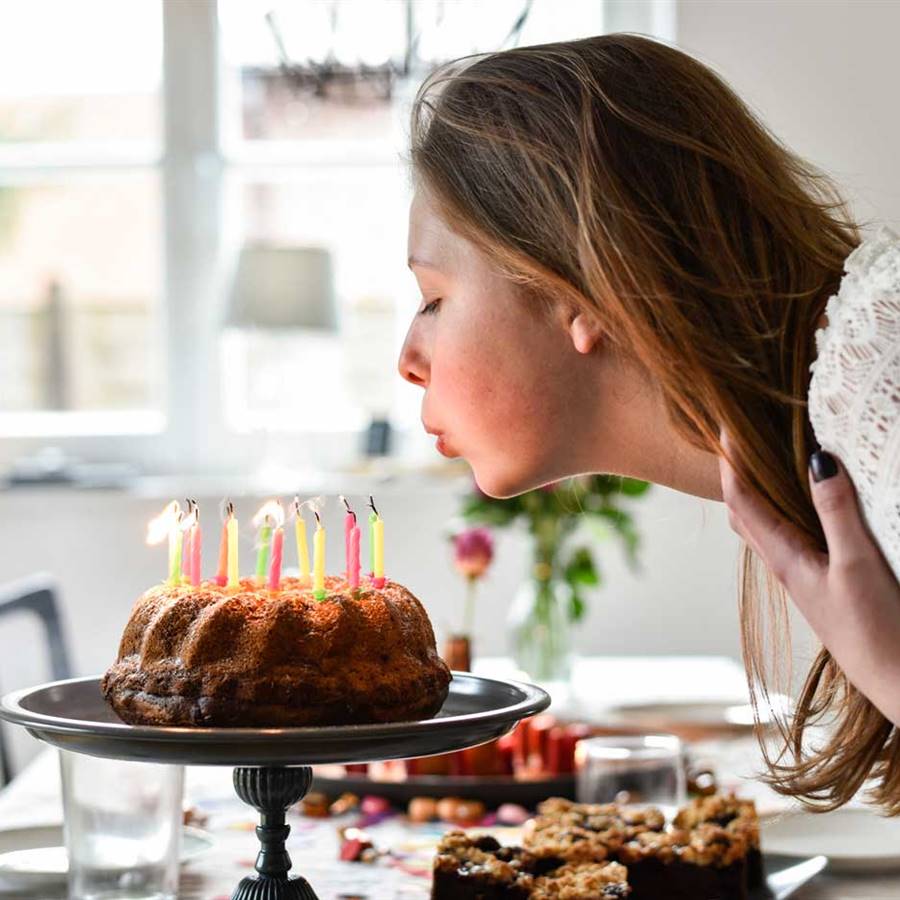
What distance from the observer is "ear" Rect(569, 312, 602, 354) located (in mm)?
1114

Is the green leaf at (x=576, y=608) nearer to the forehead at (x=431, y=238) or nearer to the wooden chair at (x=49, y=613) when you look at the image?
the wooden chair at (x=49, y=613)

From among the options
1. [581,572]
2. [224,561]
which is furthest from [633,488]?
[224,561]

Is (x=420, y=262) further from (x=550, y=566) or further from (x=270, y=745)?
(x=550, y=566)

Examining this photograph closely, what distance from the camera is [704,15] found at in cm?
397

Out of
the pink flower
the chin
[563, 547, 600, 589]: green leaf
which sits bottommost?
[563, 547, 600, 589]: green leaf

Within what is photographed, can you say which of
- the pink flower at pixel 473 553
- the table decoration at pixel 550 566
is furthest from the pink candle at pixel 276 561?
the table decoration at pixel 550 566

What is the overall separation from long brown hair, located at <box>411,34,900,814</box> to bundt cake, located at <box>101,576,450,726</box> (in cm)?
28

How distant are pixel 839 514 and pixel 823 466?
0.11 feet

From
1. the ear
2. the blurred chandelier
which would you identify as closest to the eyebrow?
the ear

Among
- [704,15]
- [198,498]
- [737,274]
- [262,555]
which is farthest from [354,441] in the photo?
[737,274]

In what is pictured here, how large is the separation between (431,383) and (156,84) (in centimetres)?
320

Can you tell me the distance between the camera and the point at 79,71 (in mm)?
4215

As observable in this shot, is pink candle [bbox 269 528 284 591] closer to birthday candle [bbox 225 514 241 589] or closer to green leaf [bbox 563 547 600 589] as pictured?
birthday candle [bbox 225 514 241 589]

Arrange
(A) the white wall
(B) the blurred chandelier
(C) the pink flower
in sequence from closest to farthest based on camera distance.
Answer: (C) the pink flower, (B) the blurred chandelier, (A) the white wall
